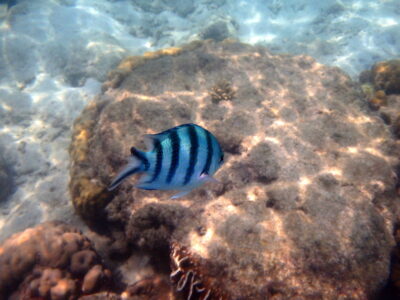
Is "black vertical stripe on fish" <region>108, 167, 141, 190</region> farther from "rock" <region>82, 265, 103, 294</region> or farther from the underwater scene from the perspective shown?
"rock" <region>82, 265, 103, 294</region>

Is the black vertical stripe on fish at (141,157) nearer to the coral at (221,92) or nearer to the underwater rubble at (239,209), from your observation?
the underwater rubble at (239,209)

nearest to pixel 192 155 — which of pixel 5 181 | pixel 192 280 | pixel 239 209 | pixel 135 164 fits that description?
pixel 135 164

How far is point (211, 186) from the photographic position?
412 centimetres

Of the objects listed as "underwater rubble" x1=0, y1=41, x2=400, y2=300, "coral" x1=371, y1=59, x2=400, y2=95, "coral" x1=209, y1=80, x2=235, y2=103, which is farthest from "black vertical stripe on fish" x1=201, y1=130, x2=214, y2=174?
"coral" x1=371, y1=59, x2=400, y2=95

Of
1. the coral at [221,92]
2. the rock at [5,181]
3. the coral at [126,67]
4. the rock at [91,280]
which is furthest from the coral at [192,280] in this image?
the rock at [5,181]

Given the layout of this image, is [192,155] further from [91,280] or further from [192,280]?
[91,280]

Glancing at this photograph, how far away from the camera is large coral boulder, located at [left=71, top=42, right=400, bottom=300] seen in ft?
10.6

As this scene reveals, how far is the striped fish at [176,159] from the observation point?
1410 millimetres

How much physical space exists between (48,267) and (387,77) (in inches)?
320

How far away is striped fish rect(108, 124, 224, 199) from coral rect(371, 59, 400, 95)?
6.60 m

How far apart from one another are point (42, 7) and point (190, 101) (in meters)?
12.1

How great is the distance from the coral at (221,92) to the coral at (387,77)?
3884mm

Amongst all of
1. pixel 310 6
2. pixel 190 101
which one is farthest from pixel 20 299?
pixel 310 6

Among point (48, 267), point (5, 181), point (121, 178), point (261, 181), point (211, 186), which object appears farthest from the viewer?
point (5, 181)
